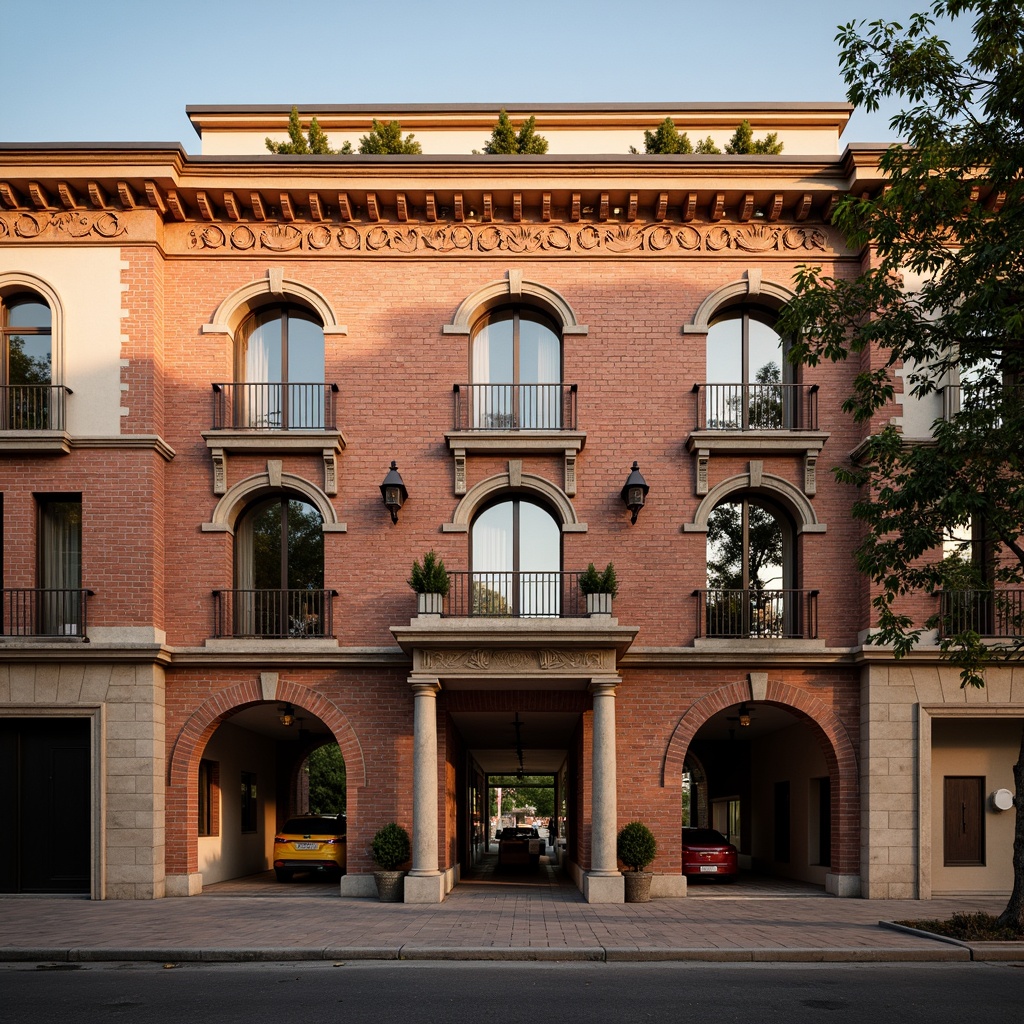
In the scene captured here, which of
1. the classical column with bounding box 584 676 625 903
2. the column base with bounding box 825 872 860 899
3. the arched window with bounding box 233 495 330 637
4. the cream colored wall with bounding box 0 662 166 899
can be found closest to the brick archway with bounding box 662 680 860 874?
the column base with bounding box 825 872 860 899

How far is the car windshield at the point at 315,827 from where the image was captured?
869 inches

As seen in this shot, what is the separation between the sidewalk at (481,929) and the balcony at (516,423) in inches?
282

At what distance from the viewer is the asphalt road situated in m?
9.45

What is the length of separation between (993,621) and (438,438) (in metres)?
10.1

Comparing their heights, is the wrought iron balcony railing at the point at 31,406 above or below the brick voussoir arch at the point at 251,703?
above

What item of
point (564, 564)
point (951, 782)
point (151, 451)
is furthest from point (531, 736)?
point (151, 451)

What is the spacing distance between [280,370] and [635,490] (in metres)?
6.95

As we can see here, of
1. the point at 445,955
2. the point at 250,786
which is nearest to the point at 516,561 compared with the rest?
the point at 445,955

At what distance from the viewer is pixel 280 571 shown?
20.0m

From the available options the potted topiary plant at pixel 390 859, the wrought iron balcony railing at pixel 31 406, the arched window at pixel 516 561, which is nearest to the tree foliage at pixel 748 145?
the arched window at pixel 516 561

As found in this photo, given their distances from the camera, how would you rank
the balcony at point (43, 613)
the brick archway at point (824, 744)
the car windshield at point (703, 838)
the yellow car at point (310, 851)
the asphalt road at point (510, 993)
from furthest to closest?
the car windshield at point (703, 838) → the yellow car at point (310, 851) → the brick archway at point (824, 744) → the balcony at point (43, 613) → the asphalt road at point (510, 993)

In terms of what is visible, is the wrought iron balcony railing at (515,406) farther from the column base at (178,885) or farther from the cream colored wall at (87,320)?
the column base at (178,885)

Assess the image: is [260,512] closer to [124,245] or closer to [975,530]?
[124,245]

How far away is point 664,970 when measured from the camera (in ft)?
38.9
